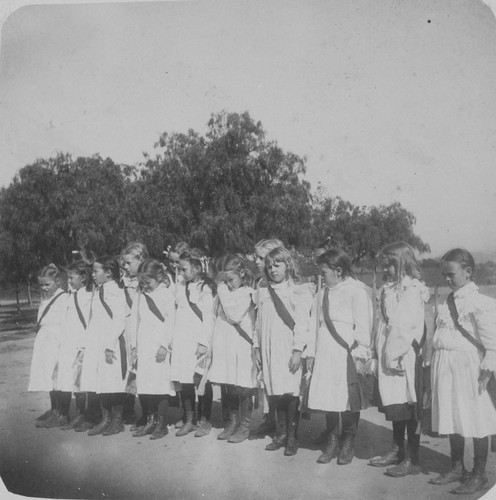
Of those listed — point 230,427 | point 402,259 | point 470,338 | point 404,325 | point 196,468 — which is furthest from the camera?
point 230,427

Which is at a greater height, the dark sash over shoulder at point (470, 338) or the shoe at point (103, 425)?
the dark sash over shoulder at point (470, 338)

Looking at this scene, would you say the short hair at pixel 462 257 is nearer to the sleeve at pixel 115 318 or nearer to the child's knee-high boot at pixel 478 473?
the child's knee-high boot at pixel 478 473

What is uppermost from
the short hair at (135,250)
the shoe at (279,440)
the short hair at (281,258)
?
the short hair at (135,250)

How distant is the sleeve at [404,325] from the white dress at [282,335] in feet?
2.37

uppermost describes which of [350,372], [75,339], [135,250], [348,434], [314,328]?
[135,250]

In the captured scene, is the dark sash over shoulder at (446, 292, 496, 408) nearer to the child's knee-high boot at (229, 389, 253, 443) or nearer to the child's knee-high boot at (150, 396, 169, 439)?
the child's knee-high boot at (229, 389, 253, 443)

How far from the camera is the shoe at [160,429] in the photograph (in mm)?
5082

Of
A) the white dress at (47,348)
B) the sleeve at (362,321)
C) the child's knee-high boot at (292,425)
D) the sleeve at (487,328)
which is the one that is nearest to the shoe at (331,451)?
the child's knee-high boot at (292,425)

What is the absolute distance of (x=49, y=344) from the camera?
561 centimetres

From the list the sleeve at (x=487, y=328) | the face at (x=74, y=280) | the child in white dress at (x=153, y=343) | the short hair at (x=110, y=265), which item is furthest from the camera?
the face at (x=74, y=280)

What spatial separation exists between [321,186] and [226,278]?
73.3 inches

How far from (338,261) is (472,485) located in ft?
6.17

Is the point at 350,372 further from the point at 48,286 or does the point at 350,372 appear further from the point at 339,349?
the point at 48,286

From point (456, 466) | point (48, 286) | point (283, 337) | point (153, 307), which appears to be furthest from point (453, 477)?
point (48, 286)
